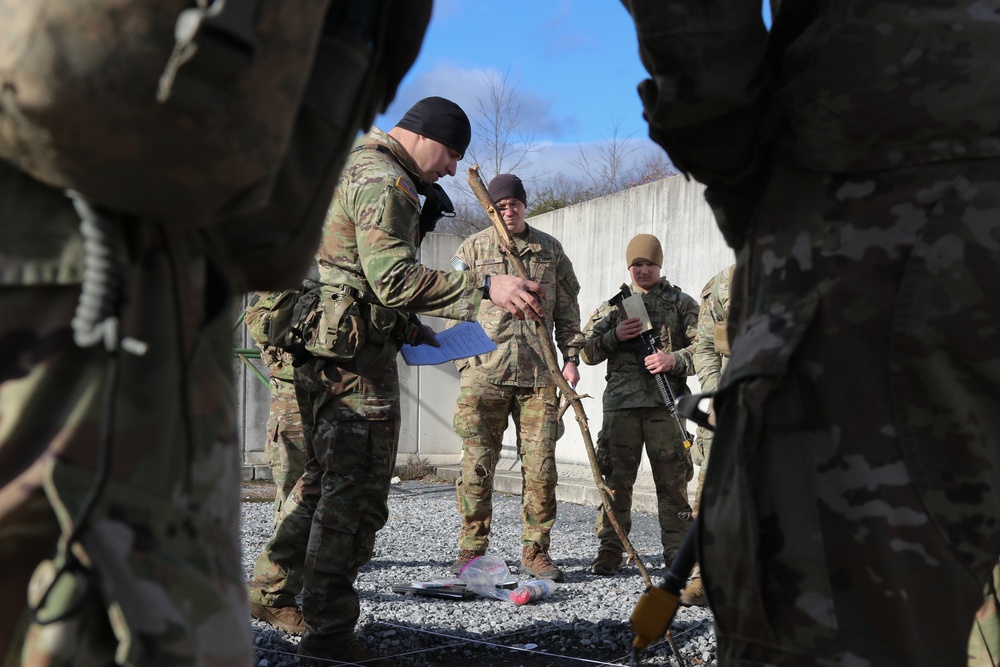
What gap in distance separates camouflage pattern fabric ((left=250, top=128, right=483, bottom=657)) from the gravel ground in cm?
33

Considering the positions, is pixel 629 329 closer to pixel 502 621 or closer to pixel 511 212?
pixel 511 212

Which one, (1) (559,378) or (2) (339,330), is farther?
(1) (559,378)

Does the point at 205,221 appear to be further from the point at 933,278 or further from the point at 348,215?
the point at 348,215

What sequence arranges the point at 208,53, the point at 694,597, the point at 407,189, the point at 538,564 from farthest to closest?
the point at 538,564, the point at 694,597, the point at 407,189, the point at 208,53

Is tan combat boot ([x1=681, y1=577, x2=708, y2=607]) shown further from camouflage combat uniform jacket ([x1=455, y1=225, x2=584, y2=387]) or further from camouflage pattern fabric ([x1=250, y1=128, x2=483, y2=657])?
camouflage pattern fabric ([x1=250, y1=128, x2=483, y2=657])

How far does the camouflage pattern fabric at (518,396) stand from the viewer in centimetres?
558

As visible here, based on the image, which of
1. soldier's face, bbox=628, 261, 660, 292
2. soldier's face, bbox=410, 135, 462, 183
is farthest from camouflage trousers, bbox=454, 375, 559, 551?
soldier's face, bbox=410, 135, 462, 183

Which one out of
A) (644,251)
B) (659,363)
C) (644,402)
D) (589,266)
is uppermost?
(589,266)

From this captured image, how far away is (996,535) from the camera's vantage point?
145 cm

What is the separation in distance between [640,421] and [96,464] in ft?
17.7

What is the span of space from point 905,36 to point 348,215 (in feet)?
7.75

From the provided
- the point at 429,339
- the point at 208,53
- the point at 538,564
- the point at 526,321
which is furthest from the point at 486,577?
the point at 208,53

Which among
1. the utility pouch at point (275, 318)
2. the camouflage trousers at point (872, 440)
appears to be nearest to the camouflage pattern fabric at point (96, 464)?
the camouflage trousers at point (872, 440)

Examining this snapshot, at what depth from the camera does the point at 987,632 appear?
5.30 feet
